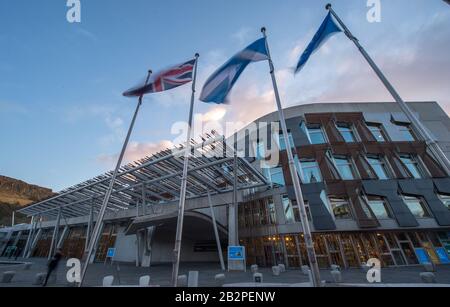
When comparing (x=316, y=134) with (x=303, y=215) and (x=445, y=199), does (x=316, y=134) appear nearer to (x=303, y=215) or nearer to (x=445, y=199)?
(x=445, y=199)

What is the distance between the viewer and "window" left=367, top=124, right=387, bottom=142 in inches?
987

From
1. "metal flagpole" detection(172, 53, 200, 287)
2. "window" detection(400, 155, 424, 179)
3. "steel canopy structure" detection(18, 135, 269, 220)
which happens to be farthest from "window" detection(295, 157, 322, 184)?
"metal flagpole" detection(172, 53, 200, 287)

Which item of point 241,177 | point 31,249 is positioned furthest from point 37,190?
point 241,177

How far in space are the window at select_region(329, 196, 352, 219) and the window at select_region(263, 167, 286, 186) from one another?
488cm

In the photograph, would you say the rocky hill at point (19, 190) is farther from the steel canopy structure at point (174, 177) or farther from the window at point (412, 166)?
the window at point (412, 166)

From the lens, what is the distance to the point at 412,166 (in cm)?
2320

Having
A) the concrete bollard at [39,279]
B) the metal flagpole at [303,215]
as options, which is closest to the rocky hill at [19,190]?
the concrete bollard at [39,279]

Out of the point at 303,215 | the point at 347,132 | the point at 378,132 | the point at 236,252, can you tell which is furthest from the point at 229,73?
the point at 378,132

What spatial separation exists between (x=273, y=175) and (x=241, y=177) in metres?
3.81

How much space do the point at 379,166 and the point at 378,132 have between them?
4.94 m

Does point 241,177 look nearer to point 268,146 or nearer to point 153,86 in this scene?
point 268,146

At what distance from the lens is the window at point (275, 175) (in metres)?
22.7
